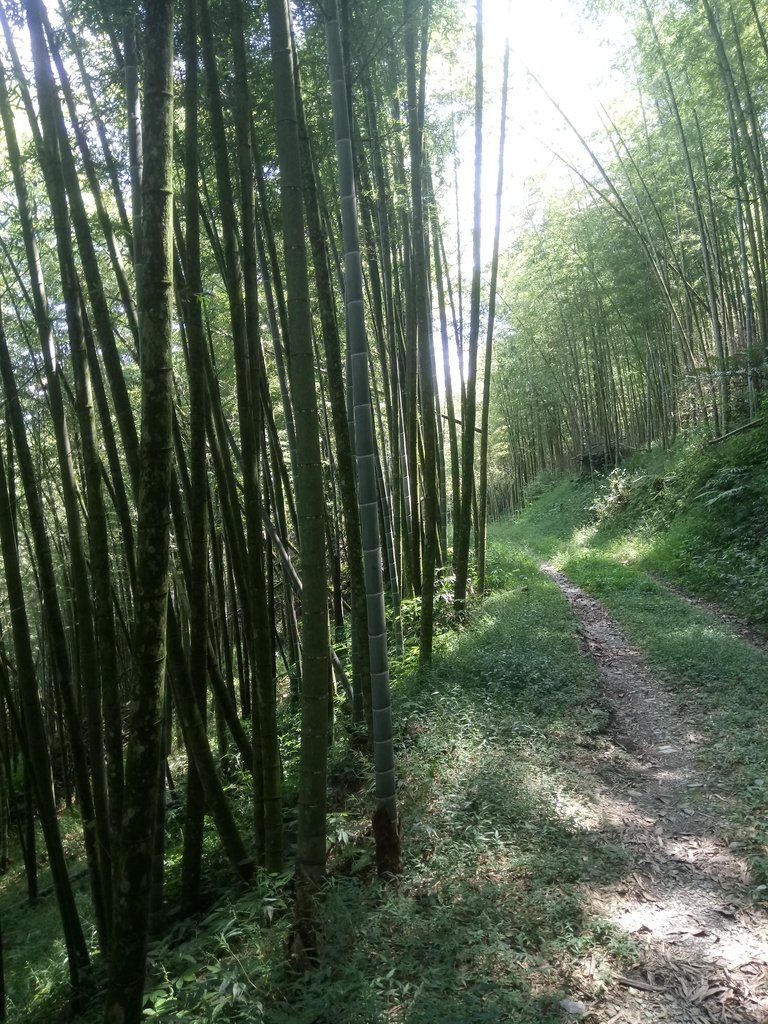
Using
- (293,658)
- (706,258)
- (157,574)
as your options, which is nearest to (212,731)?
(293,658)

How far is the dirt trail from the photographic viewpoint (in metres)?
2.14

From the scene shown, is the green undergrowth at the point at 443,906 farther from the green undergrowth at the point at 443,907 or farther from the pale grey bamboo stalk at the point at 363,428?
the pale grey bamboo stalk at the point at 363,428

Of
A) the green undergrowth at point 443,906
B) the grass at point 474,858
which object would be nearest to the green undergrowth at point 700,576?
the grass at point 474,858

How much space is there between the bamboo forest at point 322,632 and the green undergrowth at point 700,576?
5 centimetres

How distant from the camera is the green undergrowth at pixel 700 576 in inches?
146

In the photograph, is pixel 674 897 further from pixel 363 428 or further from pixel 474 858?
pixel 363 428

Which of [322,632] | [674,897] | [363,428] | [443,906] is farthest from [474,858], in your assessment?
[363,428]

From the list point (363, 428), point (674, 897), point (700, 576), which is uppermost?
point (363, 428)

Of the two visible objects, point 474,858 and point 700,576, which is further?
point 700,576

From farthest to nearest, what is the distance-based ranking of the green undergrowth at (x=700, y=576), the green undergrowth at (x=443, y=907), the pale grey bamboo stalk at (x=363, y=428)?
the green undergrowth at (x=700, y=576)
the pale grey bamboo stalk at (x=363, y=428)
the green undergrowth at (x=443, y=907)

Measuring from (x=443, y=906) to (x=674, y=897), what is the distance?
2.98 ft

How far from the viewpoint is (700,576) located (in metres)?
7.63

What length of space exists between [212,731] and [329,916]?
6351mm

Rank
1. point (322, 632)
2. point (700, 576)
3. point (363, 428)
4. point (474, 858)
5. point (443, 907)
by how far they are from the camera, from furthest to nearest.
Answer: point (700, 576)
point (474, 858)
point (363, 428)
point (443, 907)
point (322, 632)
